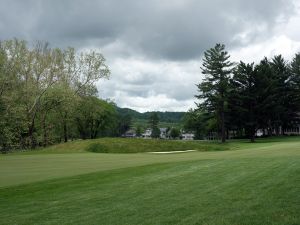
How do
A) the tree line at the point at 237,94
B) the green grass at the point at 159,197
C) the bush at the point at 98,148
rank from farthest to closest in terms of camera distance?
the tree line at the point at 237,94, the bush at the point at 98,148, the green grass at the point at 159,197

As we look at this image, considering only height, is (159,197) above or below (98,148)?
below

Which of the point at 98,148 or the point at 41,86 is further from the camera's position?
the point at 41,86

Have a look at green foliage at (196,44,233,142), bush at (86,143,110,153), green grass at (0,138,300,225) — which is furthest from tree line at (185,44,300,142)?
green grass at (0,138,300,225)

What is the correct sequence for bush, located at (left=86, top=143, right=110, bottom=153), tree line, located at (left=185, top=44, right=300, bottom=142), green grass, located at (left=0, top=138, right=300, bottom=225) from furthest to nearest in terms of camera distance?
tree line, located at (left=185, top=44, right=300, bottom=142) < bush, located at (left=86, top=143, right=110, bottom=153) < green grass, located at (left=0, top=138, right=300, bottom=225)

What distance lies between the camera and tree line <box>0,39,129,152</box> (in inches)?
2080

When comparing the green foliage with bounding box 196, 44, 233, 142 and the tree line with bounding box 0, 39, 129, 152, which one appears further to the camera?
the green foliage with bounding box 196, 44, 233, 142

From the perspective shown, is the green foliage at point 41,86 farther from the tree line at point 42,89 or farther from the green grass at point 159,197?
the green grass at point 159,197

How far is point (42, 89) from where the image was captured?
→ 61.3m

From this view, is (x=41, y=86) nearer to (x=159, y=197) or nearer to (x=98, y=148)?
(x=98, y=148)

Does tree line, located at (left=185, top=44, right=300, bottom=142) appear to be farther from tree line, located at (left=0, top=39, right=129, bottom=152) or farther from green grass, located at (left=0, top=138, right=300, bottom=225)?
green grass, located at (left=0, top=138, right=300, bottom=225)

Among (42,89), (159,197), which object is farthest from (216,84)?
(159,197)

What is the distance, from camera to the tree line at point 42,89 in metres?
52.8

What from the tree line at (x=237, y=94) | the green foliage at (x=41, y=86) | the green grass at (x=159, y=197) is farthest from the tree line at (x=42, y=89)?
the green grass at (x=159, y=197)

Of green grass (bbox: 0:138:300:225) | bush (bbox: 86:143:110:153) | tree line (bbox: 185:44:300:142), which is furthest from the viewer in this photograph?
tree line (bbox: 185:44:300:142)
